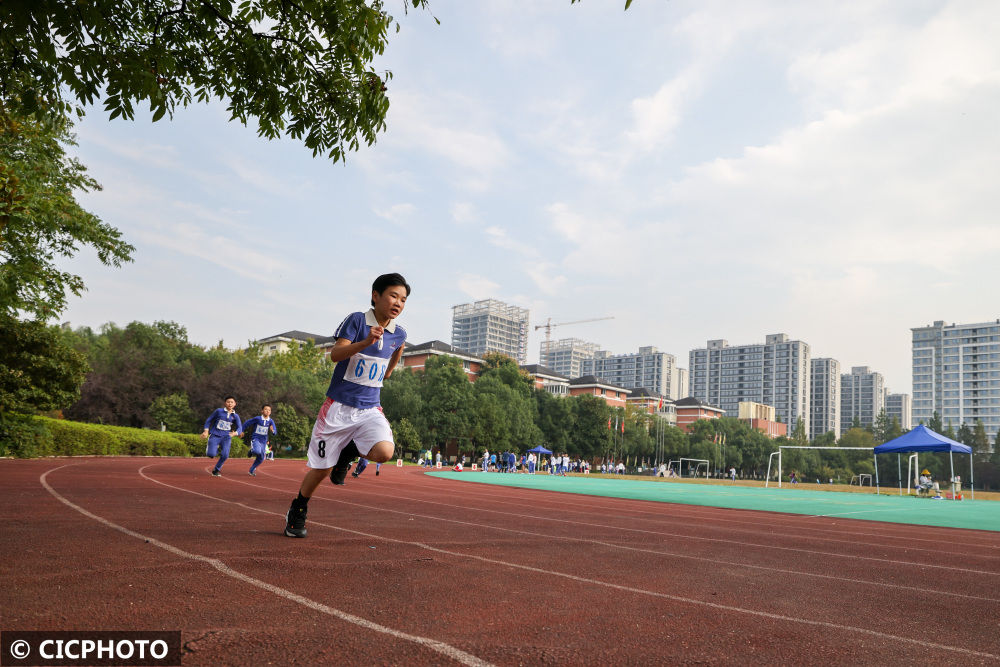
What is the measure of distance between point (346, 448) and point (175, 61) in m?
3.55

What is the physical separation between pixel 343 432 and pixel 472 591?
1928 mm

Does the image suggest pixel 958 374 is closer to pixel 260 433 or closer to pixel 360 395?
pixel 260 433

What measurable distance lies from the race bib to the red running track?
1377 mm

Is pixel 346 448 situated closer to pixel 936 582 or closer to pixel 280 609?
pixel 280 609

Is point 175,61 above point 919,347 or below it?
below

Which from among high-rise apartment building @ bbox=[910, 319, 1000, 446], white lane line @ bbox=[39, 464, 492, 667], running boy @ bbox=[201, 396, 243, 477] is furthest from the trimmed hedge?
high-rise apartment building @ bbox=[910, 319, 1000, 446]

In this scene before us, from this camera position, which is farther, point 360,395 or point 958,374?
point 958,374

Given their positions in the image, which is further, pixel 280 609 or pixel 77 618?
pixel 280 609

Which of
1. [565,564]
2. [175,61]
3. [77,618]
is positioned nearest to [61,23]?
[175,61]

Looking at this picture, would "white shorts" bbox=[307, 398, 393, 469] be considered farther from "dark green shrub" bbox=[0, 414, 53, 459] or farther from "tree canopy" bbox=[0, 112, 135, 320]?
"dark green shrub" bbox=[0, 414, 53, 459]

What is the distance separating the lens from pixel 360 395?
5703mm

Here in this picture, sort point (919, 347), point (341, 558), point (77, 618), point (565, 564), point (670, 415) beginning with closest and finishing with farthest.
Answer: point (77, 618)
point (341, 558)
point (565, 564)
point (670, 415)
point (919, 347)

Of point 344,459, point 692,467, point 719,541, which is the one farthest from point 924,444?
point 692,467

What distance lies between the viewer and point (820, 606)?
448 centimetres
